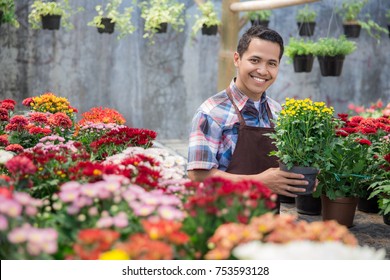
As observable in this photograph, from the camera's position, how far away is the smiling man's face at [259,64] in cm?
330

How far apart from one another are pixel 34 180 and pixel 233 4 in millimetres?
5446

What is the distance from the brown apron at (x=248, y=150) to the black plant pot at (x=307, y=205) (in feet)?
4.94

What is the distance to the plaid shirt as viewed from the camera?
3283 mm

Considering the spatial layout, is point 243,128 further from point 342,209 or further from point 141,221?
point 141,221

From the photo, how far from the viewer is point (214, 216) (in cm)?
177

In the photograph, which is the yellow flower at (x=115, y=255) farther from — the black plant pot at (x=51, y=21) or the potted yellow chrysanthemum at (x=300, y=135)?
the black plant pot at (x=51, y=21)

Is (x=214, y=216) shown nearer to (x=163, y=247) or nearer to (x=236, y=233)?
(x=236, y=233)

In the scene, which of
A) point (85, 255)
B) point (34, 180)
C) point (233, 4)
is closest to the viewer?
point (85, 255)

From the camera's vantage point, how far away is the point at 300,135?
3.55 m

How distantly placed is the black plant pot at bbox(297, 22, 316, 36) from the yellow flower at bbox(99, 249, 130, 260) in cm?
864

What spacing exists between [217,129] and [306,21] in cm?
688

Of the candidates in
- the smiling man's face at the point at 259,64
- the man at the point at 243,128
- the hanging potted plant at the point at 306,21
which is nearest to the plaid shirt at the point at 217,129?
the man at the point at 243,128

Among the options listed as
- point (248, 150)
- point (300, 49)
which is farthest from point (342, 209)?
point (300, 49)
